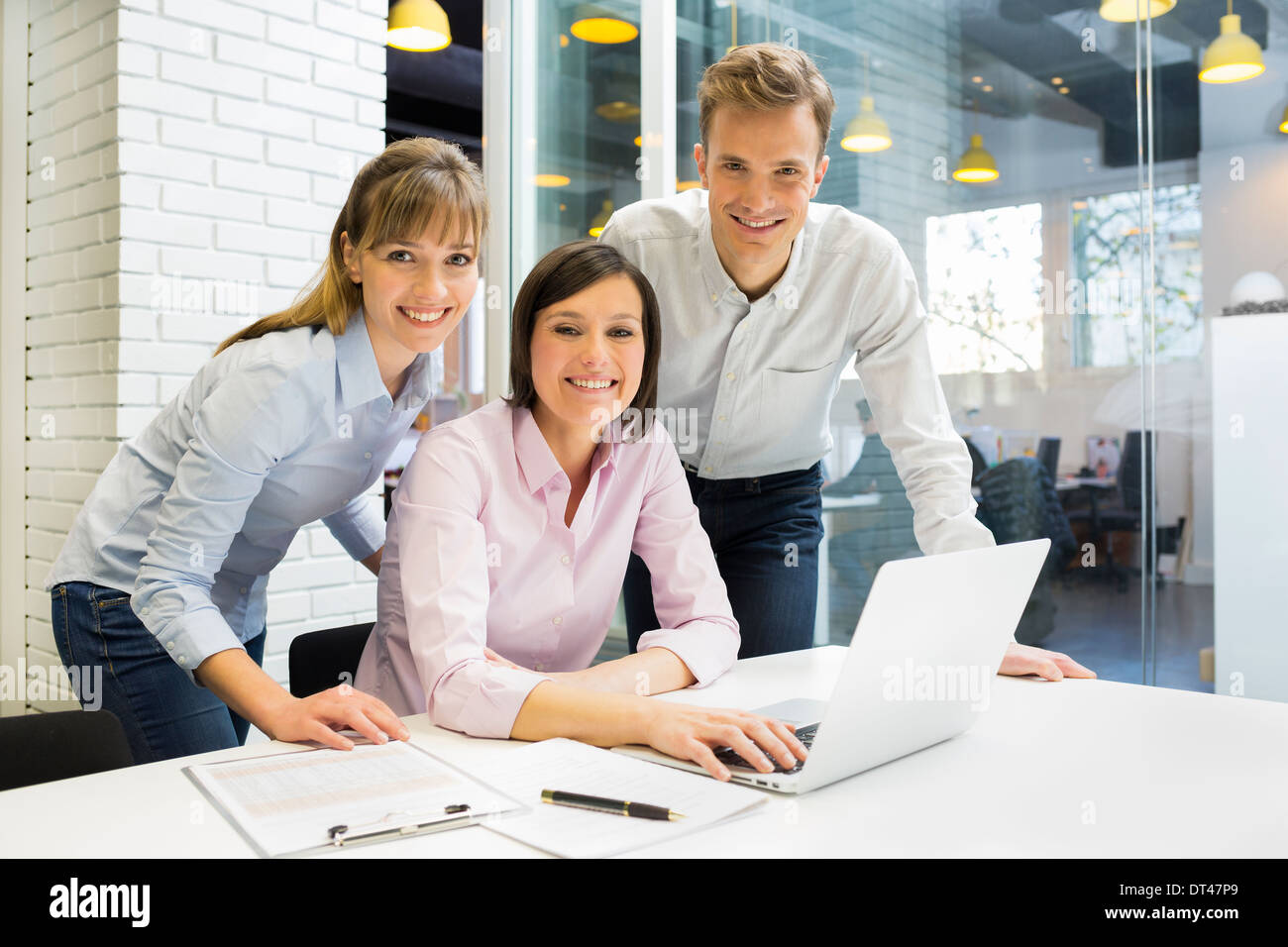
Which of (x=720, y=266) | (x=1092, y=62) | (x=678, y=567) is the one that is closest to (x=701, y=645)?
(x=678, y=567)

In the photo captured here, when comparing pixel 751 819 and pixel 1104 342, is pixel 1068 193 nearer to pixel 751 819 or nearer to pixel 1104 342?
pixel 1104 342

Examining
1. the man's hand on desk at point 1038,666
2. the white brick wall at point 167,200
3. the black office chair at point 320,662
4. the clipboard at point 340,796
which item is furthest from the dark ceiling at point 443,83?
the clipboard at point 340,796

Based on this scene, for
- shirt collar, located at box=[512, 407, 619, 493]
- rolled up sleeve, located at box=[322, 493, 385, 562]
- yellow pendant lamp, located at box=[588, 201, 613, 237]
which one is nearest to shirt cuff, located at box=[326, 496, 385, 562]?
rolled up sleeve, located at box=[322, 493, 385, 562]

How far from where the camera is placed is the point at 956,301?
10.3ft

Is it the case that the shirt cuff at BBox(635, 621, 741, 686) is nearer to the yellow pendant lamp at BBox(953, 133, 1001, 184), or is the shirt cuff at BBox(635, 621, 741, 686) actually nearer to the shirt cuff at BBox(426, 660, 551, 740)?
the shirt cuff at BBox(426, 660, 551, 740)

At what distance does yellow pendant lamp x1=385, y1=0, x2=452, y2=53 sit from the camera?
3865 millimetres

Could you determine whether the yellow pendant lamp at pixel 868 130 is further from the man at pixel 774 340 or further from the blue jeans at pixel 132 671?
the blue jeans at pixel 132 671

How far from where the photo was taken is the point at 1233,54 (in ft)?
9.11

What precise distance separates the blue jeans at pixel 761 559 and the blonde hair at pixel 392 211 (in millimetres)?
701

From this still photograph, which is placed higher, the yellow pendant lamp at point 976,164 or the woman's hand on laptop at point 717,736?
the yellow pendant lamp at point 976,164

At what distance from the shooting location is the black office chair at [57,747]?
3.96 feet

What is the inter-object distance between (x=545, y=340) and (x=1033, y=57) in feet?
7.17

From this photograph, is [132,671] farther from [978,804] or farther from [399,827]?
[978,804]

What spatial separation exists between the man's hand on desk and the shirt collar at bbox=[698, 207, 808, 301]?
0.76 metres
